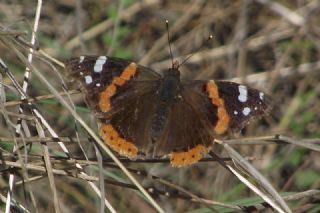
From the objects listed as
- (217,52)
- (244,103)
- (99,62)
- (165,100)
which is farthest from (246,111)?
(217,52)

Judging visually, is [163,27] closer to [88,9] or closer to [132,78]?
[88,9]

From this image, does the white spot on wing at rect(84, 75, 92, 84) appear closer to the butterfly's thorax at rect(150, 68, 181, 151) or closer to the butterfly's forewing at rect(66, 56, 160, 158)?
the butterfly's forewing at rect(66, 56, 160, 158)

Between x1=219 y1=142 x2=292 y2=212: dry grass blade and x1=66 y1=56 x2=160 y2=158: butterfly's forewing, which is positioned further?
x1=66 y1=56 x2=160 y2=158: butterfly's forewing

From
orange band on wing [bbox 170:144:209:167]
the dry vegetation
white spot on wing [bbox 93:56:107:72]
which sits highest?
the dry vegetation

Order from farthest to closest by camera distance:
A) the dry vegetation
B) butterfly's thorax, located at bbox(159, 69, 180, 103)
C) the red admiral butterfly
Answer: the dry vegetation, butterfly's thorax, located at bbox(159, 69, 180, 103), the red admiral butterfly

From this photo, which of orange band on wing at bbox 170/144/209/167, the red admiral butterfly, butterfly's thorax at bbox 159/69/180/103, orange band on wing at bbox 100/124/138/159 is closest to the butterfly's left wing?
the red admiral butterfly

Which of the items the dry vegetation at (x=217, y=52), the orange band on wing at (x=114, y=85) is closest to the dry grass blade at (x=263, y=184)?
the orange band on wing at (x=114, y=85)

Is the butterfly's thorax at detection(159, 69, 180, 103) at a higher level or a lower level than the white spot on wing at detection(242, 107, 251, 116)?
higher

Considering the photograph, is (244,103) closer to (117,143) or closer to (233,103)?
(233,103)
